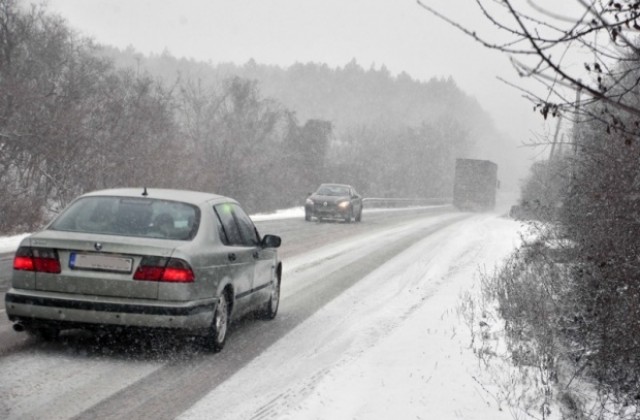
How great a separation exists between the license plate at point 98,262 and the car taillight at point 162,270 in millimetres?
116

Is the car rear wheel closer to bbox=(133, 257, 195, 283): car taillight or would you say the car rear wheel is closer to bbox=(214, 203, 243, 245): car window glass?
bbox=(214, 203, 243, 245): car window glass

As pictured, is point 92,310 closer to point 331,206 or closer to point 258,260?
point 258,260

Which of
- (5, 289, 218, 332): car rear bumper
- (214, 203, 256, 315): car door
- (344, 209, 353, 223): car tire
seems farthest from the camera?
(344, 209, 353, 223): car tire

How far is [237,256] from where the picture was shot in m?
7.21

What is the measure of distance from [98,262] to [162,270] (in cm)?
54

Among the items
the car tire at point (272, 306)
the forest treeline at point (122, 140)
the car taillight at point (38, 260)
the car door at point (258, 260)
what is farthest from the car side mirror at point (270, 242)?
the forest treeline at point (122, 140)

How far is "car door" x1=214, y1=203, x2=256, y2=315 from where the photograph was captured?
280 inches

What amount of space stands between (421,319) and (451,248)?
10.6m

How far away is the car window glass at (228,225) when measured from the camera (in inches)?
285

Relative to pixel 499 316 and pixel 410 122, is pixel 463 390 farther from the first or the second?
pixel 410 122

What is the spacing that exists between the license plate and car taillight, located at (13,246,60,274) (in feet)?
0.50

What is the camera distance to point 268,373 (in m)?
6.03

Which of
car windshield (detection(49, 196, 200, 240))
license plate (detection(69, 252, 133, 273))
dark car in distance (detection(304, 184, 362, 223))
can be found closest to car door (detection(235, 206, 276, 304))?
car windshield (detection(49, 196, 200, 240))

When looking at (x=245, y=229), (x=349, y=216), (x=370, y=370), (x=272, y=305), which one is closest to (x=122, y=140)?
(x=349, y=216)
